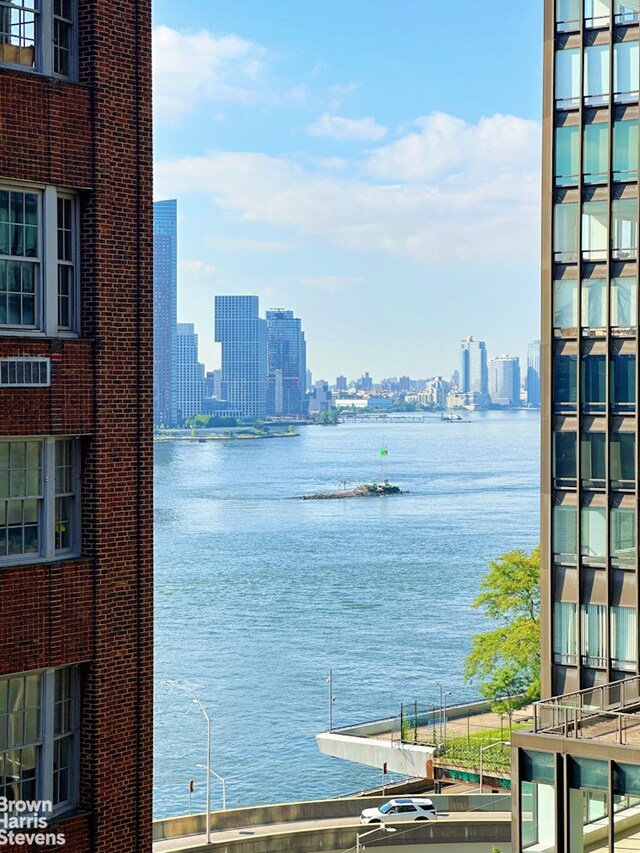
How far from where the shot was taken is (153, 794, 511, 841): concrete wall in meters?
52.7

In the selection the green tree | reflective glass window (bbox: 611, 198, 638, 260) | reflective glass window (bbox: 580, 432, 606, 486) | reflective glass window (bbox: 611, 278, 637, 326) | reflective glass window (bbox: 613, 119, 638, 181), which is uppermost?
reflective glass window (bbox: 613, 119, 638, 181)

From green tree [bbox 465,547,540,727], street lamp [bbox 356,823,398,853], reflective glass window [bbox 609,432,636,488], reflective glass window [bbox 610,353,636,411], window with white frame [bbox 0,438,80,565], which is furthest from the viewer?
green tree [bbox 465,547,540,727]

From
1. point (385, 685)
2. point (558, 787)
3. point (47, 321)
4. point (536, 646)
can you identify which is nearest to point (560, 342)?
point (558, 787)

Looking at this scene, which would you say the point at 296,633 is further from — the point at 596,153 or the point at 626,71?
the point at 626,71

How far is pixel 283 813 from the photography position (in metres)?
52.8

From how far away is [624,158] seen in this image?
128 feet

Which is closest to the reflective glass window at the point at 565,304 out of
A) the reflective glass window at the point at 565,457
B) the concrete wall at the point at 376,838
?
the reflective glass window at the point at 565,457

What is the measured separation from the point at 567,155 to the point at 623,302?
506 cm

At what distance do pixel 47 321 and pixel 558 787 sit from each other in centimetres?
1471

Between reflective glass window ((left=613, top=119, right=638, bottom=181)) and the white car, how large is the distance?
1143 inches

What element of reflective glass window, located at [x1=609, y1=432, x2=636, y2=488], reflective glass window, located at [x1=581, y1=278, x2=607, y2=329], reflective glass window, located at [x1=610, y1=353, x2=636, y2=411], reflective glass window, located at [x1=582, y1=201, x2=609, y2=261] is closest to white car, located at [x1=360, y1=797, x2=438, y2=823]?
reflective glass window, located at [x1=609, y1=432, x2=636, y2=488]

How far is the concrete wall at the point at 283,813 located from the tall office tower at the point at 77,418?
1466 inches

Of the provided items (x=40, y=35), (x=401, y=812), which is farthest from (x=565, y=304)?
(x=40, y=35)

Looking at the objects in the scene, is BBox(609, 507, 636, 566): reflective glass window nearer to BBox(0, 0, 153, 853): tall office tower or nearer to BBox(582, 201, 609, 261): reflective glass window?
BBox(582, 201, 609, 261): reflective glass window
